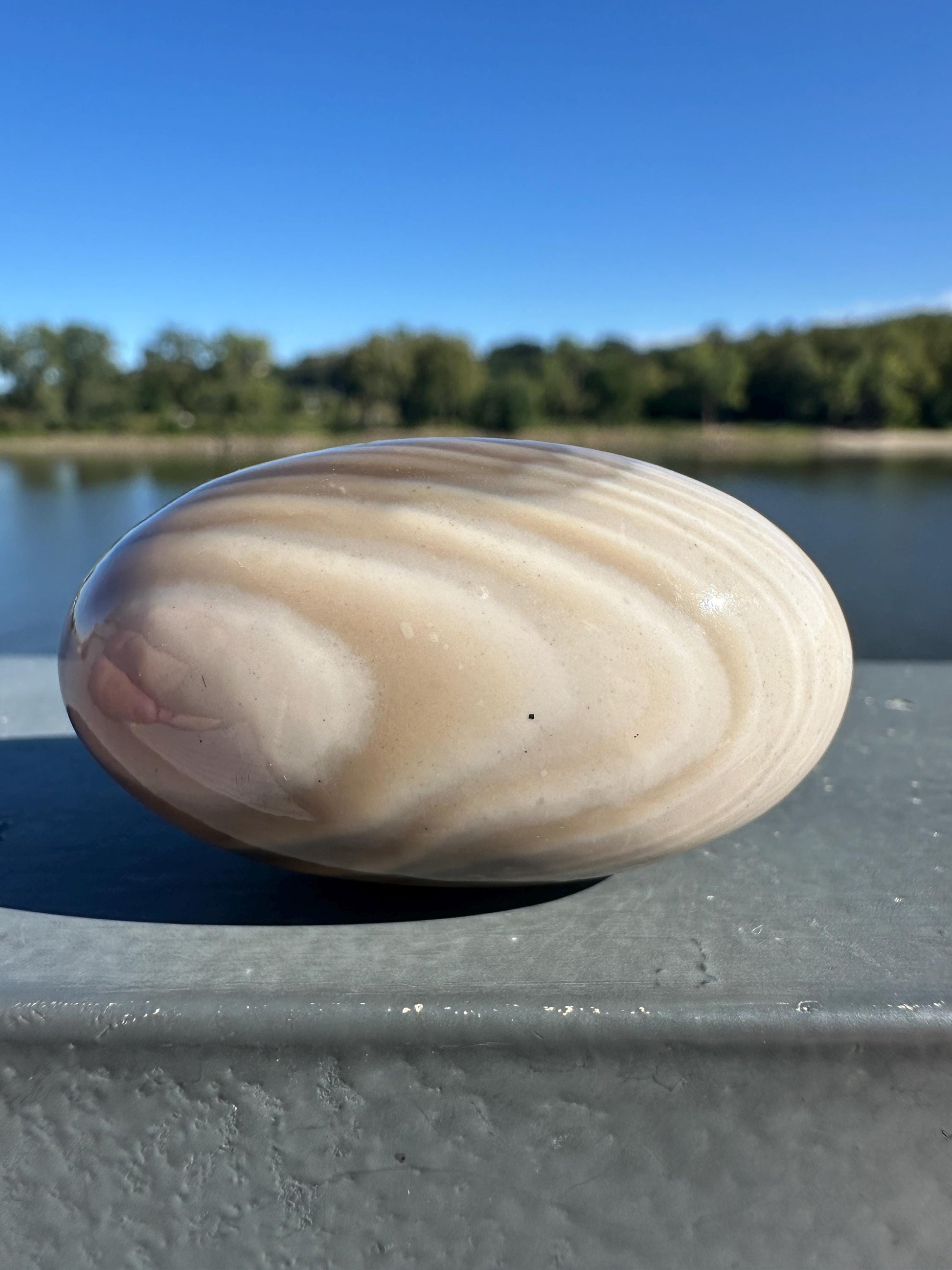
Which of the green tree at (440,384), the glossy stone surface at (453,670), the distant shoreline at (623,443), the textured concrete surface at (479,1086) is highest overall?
the green tree at (440,384)

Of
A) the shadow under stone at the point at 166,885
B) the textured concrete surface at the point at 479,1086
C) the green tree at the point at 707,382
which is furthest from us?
the green tree at the point at 707,382

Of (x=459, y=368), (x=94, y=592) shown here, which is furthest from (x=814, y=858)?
(x=459, y=368)

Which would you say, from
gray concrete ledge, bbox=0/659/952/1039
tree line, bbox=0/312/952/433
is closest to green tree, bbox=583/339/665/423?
tree line, bbox=0/312/952/433

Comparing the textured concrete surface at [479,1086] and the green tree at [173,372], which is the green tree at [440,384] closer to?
the green tree at [173,372]

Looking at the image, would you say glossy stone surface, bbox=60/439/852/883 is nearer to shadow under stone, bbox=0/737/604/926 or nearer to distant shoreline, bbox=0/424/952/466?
shadow under stone, bbox=0/737/604/926

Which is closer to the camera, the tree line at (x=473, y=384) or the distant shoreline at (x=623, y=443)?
the distant shoreline at (x=623, y=443)

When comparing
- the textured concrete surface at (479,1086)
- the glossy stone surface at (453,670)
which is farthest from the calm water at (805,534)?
the textured concrete surface at (479,1086)

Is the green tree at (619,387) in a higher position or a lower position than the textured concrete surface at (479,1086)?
higher

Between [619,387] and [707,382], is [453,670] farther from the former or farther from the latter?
[619,387]
